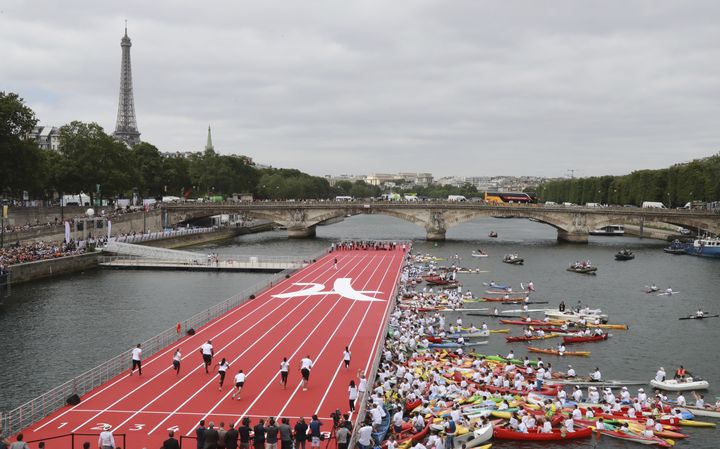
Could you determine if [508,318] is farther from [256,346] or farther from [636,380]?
[256,346]

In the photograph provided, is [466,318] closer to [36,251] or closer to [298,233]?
[36,251]

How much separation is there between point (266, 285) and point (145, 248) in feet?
107

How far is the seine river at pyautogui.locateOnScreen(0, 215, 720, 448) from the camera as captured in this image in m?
37.6

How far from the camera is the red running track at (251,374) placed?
2541 centimetres

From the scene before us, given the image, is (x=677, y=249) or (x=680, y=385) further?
(x=677, y=249)

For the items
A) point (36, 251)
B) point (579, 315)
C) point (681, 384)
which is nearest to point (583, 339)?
point (579, 315)

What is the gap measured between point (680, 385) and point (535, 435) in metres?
12.3

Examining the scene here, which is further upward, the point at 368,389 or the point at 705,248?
the point at 705,248

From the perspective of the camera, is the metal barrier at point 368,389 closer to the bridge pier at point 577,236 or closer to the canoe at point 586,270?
the canoe at point 586,270

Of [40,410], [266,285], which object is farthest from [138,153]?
[40,410]

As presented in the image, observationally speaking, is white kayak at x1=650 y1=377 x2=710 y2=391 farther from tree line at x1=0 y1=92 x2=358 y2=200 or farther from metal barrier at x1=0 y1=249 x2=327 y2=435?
tree line at x1=0 y1=92 x2=358 y2=200

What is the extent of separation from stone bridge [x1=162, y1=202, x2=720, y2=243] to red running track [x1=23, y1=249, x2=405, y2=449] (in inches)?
2629

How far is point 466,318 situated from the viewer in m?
52.1

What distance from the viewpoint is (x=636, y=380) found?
119ft
